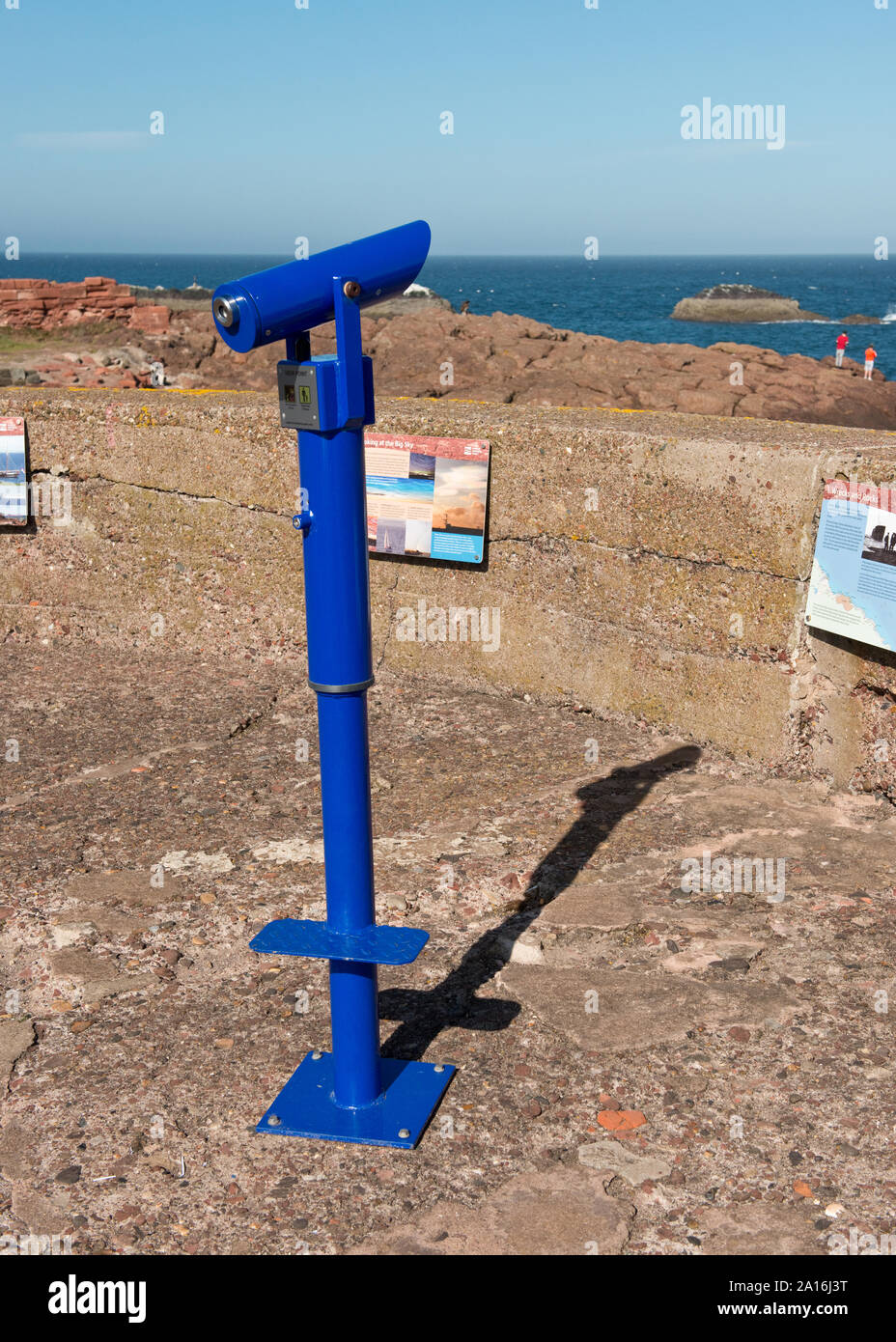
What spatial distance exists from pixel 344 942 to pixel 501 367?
58.7 feet

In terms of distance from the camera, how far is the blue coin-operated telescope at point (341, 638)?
2.59m

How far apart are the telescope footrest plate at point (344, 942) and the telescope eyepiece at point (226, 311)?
141 cm

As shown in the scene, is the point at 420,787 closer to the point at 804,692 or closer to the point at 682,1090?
the point at 804,692

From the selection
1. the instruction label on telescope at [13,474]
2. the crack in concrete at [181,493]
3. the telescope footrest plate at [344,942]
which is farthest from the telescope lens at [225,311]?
the instruction label on telescope at [13,474]

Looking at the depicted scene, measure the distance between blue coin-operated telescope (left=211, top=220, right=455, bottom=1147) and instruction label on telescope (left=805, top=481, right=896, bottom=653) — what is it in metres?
2.35

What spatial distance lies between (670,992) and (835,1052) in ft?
1.66

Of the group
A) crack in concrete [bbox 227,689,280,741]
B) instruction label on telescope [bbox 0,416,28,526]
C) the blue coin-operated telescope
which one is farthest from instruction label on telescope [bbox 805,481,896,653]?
instruction label on telescope [bbox 0,416,28,526]

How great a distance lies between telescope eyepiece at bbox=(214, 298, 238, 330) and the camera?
2.50 m

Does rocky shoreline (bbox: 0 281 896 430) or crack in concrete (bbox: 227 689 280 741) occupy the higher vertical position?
rocky shoreline (bbox: 0 281 896 430)

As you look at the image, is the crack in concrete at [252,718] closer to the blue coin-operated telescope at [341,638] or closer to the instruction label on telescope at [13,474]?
the instruction label on telescope at [13,474]

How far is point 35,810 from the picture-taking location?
15.7 feet

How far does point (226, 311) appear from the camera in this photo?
251cm

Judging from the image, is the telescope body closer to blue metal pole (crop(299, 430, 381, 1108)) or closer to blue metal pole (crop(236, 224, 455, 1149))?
blue metal pole (crop(236, 224, 455, 1149))
